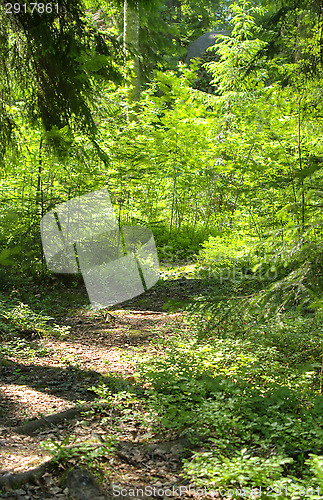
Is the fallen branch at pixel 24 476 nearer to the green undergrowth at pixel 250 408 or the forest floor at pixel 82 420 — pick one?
the forest floor at pixel 82 420

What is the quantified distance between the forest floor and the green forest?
15mm

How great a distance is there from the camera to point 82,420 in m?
2.88

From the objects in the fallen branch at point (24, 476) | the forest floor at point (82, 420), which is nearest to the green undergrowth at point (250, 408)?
the forest floor at point (82, 420)

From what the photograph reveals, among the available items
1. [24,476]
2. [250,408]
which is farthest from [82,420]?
[250,408]

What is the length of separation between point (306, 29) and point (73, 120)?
3.00m

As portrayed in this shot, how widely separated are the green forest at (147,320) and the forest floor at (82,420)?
0.05 feet

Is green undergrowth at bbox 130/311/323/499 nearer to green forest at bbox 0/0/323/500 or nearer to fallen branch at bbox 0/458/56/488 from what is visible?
green forest at bbox 0/0/323/500

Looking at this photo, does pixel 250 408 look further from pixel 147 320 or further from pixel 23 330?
pixel 23 330

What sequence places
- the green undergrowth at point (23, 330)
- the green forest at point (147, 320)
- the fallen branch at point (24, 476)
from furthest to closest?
the green undergrowth at point (23, 330), the green forest at point (147, 320), the fallen branch at point (24, 476)

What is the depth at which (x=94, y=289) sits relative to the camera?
303 inches

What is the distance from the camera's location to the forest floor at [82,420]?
2090 millimetres

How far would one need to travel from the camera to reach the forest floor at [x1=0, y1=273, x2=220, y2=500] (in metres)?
2.09

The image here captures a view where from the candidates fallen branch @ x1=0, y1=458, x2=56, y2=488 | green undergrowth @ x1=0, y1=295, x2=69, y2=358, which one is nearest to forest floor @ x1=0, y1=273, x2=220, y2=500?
fallen branch @ x1=0, y1=458, x2=56, y2=488

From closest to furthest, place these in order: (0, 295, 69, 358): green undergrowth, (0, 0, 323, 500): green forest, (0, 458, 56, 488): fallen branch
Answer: (0, 458, 56, 488): fallen branch < (0, 0, 323, 500): green forest < (0, 295, 69, 358): green undergrowth
